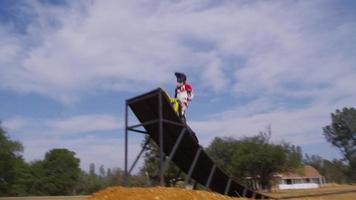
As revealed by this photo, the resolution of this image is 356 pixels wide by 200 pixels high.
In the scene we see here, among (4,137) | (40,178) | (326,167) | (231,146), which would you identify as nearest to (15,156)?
(4,137)

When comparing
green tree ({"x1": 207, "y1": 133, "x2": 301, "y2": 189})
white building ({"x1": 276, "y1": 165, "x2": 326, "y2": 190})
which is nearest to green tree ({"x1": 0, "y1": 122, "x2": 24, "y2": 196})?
green tree ({"x1": 207, "y1": 133, "x2": 301, "y2": 189})

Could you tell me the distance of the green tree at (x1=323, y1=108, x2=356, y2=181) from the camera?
371 feet

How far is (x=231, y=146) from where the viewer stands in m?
74.2

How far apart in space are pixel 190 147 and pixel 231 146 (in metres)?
62.4

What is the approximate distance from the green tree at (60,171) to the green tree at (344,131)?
65959 millimetres

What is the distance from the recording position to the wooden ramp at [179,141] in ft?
38.5

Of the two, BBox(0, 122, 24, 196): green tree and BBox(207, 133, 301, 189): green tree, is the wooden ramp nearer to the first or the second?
BBox(207, 133, 301, 189): green tree

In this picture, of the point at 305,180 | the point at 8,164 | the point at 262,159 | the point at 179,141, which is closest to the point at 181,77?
the point at 179,141

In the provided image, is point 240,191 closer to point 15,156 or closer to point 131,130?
point 131,130

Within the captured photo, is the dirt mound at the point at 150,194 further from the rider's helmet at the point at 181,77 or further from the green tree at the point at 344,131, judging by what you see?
the green tree at the point at 344,131

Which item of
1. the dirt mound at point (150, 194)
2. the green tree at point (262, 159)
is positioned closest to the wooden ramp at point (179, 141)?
the dirt mound at point (150, 194)

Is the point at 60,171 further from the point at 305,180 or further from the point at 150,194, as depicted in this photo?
the point at 150,194

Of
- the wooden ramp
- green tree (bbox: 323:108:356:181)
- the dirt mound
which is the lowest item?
the dirt mound

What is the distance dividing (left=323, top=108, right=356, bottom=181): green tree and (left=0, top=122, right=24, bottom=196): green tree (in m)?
77.5
